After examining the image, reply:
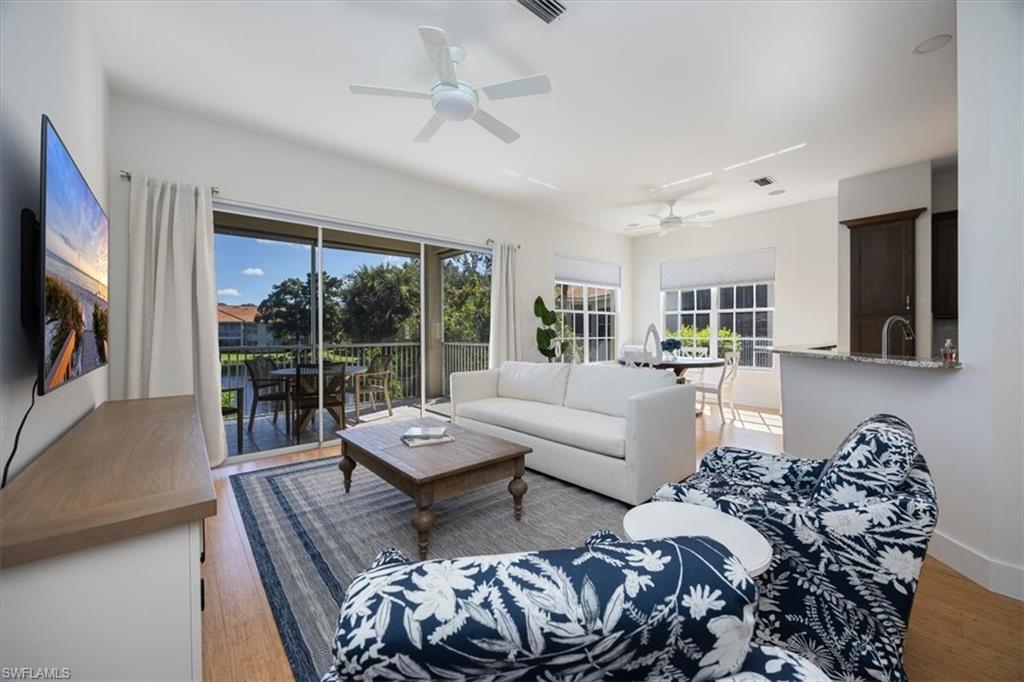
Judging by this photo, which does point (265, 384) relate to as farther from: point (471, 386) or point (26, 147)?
point (26, 147)

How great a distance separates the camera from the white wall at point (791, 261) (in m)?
5.65

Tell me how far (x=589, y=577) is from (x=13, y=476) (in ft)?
5.54

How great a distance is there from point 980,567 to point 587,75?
3.50 meters

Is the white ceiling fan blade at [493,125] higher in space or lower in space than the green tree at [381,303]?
higher

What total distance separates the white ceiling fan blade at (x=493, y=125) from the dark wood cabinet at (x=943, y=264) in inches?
186

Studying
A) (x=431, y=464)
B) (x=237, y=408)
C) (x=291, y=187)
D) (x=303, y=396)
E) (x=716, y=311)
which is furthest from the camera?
(x=716, y=311)

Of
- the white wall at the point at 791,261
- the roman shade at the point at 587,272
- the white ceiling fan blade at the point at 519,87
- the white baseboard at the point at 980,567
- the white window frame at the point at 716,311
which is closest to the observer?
the white baseboard at the point at 980,567

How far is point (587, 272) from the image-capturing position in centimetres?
718

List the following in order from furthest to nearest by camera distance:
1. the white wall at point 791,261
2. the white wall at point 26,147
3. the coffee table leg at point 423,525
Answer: the white wall at point 791,261 < the coffee table leg at point 423,525 < the white wall at point 26,147

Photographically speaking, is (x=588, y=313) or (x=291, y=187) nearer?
(x=291, y=187)

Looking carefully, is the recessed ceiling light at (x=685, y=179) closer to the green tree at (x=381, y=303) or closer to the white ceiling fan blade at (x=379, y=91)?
the green tree at (x=381, y=303)

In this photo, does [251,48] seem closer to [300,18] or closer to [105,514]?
[300,18]

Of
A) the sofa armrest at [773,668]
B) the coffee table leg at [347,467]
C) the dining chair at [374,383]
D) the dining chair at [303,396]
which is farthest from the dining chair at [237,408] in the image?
the sofa armrest at [773,668]

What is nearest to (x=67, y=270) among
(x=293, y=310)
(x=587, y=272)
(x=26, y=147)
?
(x=26, y=147)
